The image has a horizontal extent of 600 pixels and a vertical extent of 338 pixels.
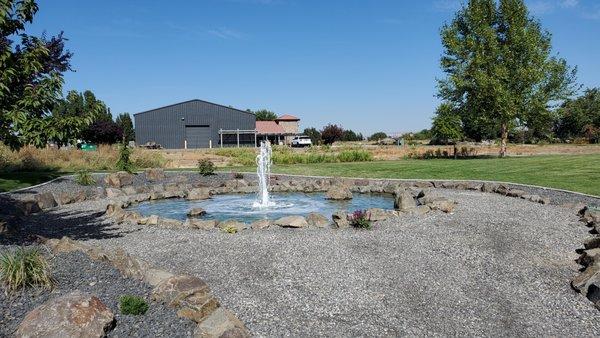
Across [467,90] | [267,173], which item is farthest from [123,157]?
[467,90]

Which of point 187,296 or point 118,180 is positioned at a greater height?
point 118,180

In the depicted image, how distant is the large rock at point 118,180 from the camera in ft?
63.1

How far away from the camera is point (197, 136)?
57531 mm

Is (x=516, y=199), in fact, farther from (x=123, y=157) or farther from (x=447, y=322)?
(x=123, y=157)

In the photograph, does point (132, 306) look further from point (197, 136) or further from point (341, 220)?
point (197, 136)

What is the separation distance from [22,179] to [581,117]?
66485 millimetres

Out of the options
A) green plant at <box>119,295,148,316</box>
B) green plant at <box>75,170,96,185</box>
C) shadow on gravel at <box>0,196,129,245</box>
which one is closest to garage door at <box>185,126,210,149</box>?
green plant at <box>75,170,96,185</box>

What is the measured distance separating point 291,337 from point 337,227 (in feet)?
19.6

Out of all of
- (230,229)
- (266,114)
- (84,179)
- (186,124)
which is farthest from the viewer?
(266,114)

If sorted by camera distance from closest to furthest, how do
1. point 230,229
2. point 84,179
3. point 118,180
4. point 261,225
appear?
1. point 230,229
2. point 261,225
3. point 84,179
4. point 118,180

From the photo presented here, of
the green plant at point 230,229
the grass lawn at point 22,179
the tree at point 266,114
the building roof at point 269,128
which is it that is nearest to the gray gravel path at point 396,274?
the green plant at point 230,229

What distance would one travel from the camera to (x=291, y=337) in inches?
203

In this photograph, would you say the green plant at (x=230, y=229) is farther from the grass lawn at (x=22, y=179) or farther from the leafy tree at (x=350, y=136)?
the leafy tree at (x=350, y=136)

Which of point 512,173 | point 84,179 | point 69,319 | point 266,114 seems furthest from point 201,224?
point 266,114
